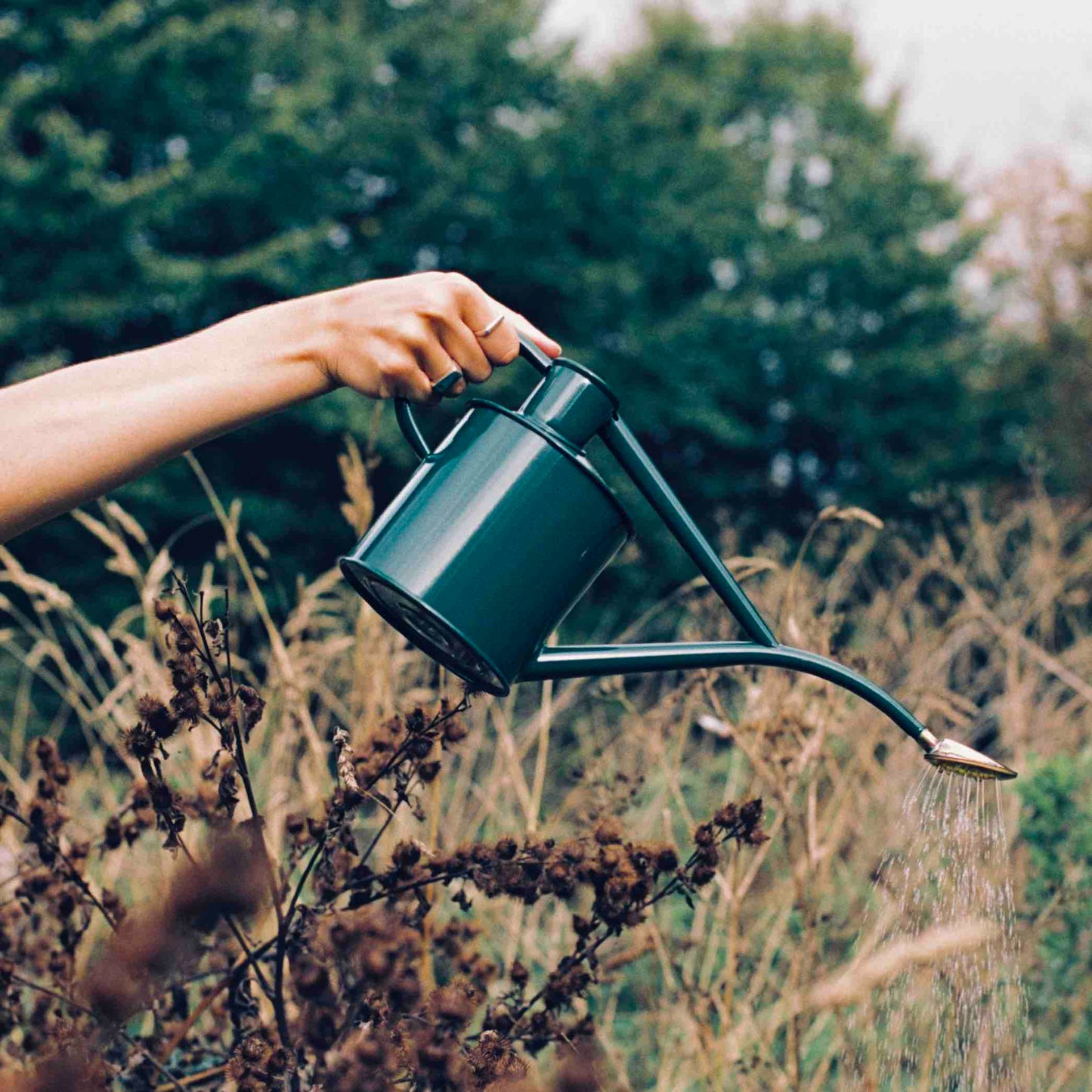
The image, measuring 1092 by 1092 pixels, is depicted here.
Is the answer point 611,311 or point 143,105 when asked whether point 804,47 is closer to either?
point 611,311

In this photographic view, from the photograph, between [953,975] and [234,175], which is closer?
[953,975]

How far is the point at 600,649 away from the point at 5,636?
213cm

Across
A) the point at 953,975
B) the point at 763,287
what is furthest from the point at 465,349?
the point at 763,287

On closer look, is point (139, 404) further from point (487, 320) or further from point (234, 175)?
point (234, 175)

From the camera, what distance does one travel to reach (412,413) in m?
1.04

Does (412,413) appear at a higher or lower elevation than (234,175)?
lower

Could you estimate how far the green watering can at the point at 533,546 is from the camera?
3.15 ft

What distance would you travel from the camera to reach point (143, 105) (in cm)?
891

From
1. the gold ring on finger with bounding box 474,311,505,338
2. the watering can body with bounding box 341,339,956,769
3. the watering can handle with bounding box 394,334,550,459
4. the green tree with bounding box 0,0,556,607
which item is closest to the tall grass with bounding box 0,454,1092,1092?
the watering can body with bounding box 341,339,956,769

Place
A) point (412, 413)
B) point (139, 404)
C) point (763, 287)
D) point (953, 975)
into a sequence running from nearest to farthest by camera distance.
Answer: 1. point (139, 404)
2. point (412, 413)
3. point (953, 975)
4. point (763, 287)

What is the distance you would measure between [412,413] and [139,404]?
236 mm

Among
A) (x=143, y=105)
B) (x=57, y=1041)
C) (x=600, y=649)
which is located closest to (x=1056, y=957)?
(x=600, y=649)

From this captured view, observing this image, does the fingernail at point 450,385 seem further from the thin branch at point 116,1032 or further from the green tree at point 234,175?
the green tree at point 234,175

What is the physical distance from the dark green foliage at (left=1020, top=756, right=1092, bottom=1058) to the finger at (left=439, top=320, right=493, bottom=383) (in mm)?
1861
